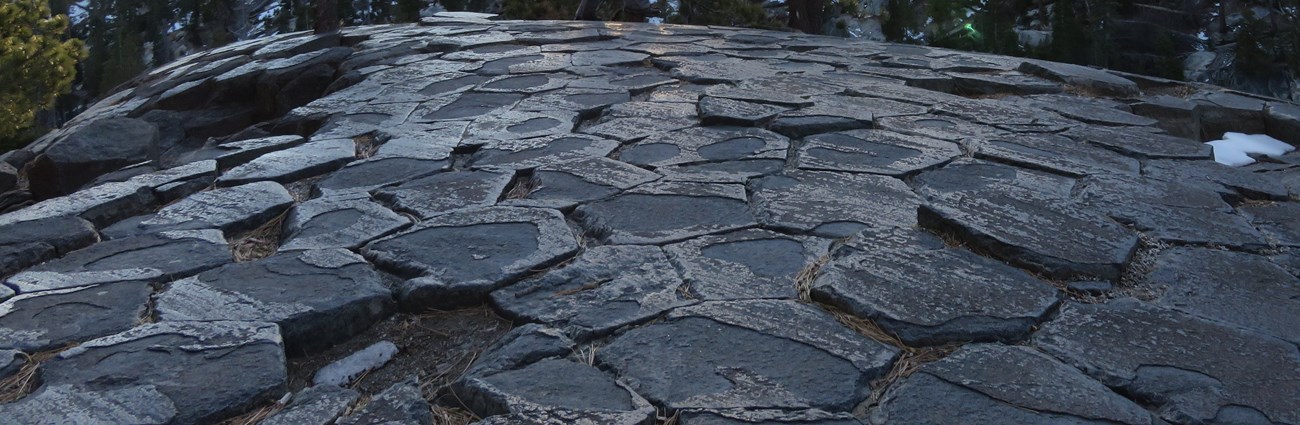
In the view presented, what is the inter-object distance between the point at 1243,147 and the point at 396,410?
12.7 feet

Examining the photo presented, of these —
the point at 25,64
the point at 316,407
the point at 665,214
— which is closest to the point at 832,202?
the point at 665,214

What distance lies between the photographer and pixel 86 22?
28750 mm

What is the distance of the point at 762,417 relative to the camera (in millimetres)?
1671

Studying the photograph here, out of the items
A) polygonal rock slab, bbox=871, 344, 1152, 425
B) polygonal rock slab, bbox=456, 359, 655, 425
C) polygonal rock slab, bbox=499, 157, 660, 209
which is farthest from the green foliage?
polygonal rock slab, bbox=871, 344, 1152, 425

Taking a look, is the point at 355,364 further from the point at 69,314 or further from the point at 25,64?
the point at 25,64

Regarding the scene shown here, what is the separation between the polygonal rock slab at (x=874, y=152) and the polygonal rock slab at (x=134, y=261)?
1790 mm

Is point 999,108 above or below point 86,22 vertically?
above

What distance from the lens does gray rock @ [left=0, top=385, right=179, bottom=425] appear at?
5.60ft

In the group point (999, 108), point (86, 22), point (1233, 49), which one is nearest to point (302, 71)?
point (999, 108)

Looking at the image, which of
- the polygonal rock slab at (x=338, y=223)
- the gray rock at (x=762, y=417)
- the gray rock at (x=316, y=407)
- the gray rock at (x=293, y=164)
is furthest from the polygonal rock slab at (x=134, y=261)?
the gray rock at (x=762, y=417)

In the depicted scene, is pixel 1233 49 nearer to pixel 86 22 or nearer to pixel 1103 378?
pixel 1103 378

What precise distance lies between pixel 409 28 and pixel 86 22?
25.4m

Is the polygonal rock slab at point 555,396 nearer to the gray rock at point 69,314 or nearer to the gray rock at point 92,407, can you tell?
the gray rock at point 92,407

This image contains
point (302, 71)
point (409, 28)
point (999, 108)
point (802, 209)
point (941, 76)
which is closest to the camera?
point (802, 209)
